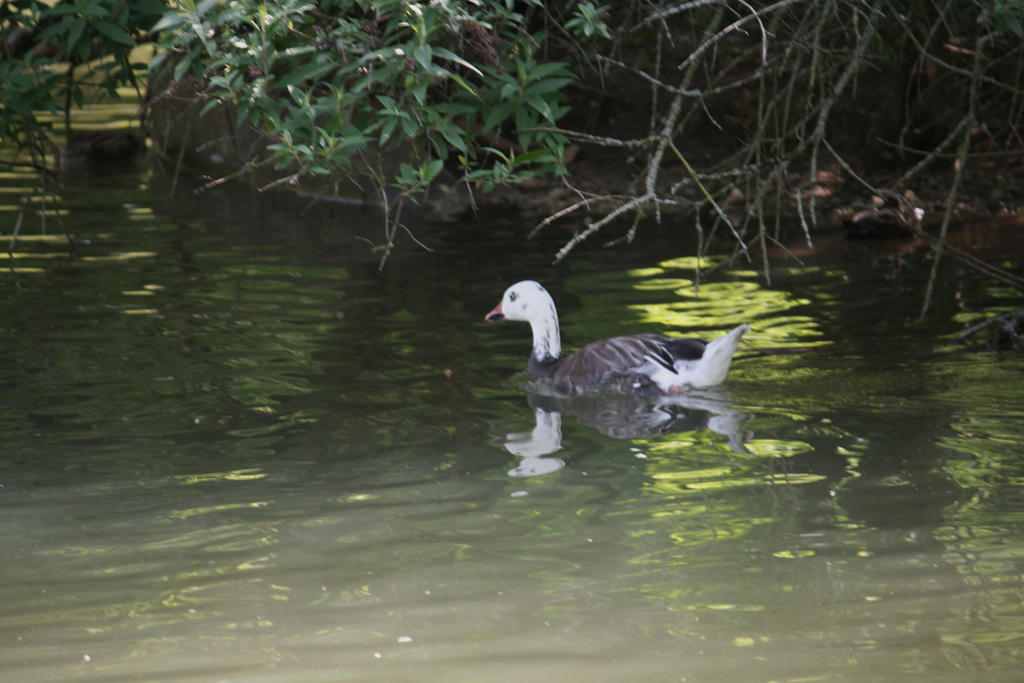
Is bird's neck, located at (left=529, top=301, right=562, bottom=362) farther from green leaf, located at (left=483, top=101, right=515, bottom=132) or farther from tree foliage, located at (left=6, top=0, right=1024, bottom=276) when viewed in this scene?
green leaf, located at (left=483, top=101, right=515, bottom=132)

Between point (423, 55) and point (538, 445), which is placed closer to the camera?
point (423, 55)

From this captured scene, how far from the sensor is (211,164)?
741 inches

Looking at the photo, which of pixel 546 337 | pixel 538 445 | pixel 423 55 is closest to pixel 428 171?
pixel 423 55

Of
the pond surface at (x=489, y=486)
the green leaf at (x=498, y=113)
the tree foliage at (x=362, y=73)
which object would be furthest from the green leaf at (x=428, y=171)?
the pond surface at (x=489, y=486)

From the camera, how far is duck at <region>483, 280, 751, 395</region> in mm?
7453

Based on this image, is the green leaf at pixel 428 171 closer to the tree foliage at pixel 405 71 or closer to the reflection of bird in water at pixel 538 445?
the tree foliage at pixel 405 71

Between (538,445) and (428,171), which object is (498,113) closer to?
(428,171)

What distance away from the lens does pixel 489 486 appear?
5.89 m

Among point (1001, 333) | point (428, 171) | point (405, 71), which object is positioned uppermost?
point (405, 71)

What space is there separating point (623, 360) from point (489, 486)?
7.19 ft

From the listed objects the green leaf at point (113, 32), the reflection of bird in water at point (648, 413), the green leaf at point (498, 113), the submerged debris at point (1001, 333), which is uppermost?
the green leaf at point (113, 32)

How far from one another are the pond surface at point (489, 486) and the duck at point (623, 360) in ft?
0.50

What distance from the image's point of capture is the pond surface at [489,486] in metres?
4.10

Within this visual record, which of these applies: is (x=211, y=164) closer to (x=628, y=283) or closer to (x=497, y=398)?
(x=628, y=283)
